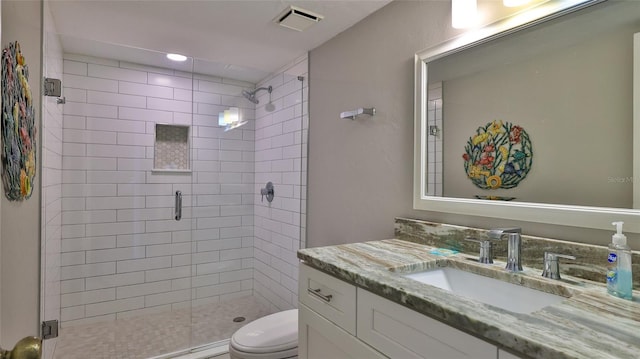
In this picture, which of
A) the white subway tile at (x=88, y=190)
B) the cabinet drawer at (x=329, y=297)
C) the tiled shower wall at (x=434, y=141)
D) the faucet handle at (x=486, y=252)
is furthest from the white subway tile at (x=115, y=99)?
the faucet handle at (x=486, y=252)

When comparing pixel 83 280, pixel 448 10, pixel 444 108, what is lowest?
pixel 83 280

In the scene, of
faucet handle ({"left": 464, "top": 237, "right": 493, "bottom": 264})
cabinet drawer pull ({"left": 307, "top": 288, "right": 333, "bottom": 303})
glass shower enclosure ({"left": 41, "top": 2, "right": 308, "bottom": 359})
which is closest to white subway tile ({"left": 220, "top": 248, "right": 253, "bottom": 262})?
glass shower enclosure ({"left": 41, "top": 2, "right": 308, "bottom": 359})

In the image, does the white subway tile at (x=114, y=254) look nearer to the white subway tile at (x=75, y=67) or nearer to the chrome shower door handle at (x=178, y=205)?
the chrome shower door handle at (x=178, y=205)

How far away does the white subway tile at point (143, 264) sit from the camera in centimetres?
276

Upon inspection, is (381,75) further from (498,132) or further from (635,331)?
(635,331)

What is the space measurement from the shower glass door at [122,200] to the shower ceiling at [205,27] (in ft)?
0.59

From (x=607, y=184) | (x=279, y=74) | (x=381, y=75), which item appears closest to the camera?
(x=607, y=184)

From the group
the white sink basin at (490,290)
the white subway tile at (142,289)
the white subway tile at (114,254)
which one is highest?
the white sink basin at (490,290)

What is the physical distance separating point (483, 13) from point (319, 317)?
1355 mm

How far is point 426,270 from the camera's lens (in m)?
1.25

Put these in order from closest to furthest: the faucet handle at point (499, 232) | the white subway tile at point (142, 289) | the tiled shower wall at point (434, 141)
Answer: the faucet handle at point (499, 232) → the tiled shower wall at point (434, 141) → the white subway tile at point (142, 289)

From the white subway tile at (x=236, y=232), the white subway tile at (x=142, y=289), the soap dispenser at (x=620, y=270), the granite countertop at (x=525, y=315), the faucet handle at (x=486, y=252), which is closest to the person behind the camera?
the granite countertop at (x=525, y=315)

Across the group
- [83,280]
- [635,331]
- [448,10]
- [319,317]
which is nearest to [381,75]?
[448,10]

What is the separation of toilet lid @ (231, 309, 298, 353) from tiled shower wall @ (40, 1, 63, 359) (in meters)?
1.11
